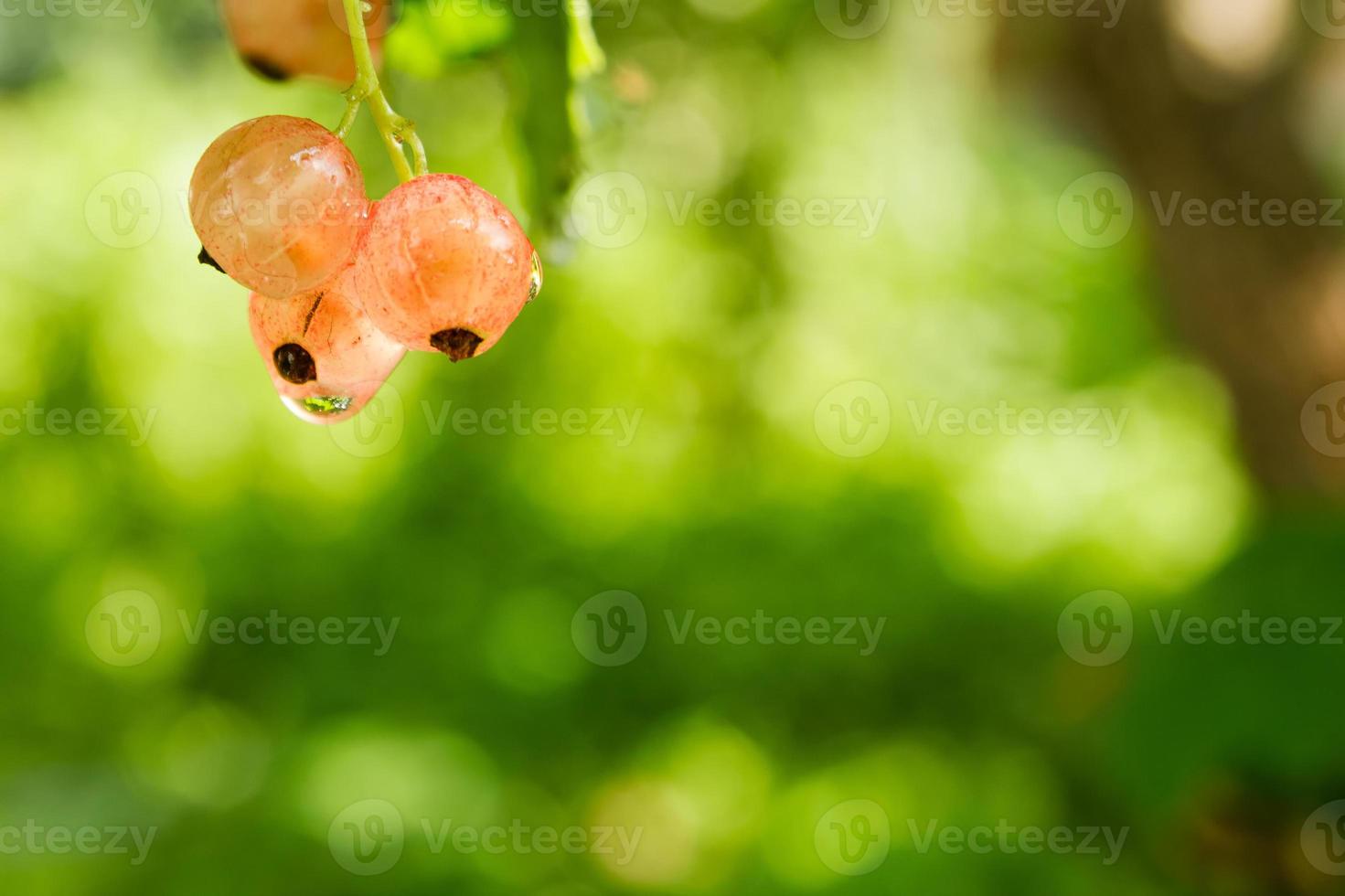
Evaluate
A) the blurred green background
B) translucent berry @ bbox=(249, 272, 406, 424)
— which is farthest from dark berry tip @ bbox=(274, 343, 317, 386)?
the blurred green background

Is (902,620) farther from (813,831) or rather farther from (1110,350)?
(1110,350)

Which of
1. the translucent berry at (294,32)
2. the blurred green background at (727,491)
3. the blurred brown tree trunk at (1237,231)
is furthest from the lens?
the blurred green background at (727,491)

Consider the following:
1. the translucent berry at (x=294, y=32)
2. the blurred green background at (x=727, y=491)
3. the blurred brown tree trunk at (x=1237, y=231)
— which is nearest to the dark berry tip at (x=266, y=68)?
the translucent berry at (x=294, y=32)

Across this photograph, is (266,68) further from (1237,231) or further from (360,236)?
(1237,231)

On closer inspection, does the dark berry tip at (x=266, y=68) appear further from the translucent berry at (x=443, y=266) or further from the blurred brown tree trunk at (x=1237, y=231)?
the blurred brown tree trunk at (x=1237, y=231)

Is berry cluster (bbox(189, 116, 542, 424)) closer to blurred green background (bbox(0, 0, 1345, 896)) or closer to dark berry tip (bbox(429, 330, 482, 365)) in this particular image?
dark berry tip (bbox(429, 330, 482, 365))

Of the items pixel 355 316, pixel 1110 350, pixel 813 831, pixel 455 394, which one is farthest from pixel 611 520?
pixel 355 316
